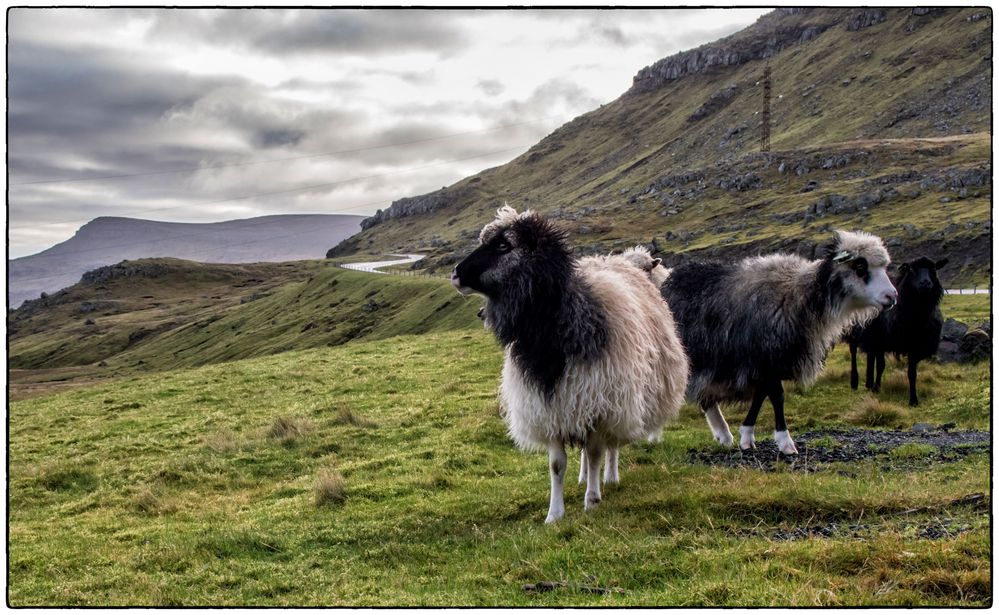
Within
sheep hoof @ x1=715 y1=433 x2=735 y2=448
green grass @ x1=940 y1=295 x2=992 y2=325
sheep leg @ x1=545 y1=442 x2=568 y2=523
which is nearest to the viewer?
sheep leg @ x1=545 y1=442 x2=568 y2=523

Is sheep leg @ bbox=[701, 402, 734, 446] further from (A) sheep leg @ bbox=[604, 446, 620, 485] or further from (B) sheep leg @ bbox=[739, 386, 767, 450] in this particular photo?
(A) sheep leg @ bbox=[604, 446, 620, 485]

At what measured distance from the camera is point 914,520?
7.11 meters

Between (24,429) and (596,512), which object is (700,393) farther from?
(24,429)

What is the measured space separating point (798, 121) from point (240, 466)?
18415 centimetres

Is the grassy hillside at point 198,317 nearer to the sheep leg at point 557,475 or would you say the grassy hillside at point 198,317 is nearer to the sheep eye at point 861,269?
the sheep leg at point 557,475

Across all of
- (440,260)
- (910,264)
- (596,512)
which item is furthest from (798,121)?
(596,512)

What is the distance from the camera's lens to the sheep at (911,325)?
15391 mm

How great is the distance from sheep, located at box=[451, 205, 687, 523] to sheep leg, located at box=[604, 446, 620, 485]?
1.00m

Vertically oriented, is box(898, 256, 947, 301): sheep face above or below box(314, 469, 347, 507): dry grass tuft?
above

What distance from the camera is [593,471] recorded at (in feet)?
30.3

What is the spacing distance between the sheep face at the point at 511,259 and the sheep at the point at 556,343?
13 mm

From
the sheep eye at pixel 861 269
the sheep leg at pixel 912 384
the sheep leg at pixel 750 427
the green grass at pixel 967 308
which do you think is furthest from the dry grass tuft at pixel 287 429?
the green grass at pixel 967 308

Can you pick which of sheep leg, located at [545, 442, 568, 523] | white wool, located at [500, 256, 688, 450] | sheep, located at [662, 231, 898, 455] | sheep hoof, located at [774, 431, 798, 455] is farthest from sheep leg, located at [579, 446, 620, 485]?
sheep hoof, located at [774, 431, 798, 455]

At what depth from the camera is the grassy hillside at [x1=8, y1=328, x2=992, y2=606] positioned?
600cm
